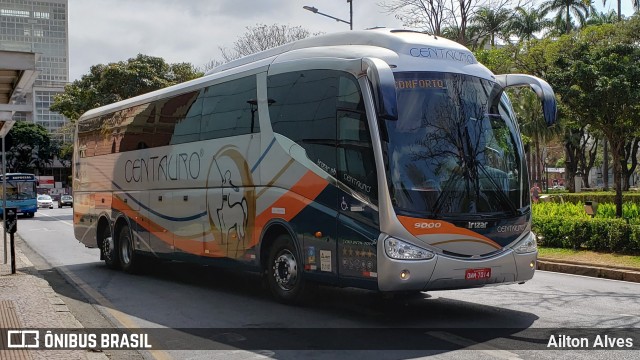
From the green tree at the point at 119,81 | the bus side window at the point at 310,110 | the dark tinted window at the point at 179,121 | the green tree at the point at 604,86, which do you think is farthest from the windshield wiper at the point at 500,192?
the green tree at the point at 119,81

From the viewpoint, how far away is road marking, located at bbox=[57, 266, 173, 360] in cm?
727

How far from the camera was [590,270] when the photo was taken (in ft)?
43.4

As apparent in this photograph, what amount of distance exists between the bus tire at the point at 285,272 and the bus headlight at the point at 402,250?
1.78 m

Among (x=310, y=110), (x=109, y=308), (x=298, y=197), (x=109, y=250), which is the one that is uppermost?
(x=310, y=110)

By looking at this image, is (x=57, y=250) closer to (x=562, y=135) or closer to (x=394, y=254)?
(x=394, y=254)

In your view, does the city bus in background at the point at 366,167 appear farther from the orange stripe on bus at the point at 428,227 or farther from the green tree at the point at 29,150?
the green tree at the point at 29,150

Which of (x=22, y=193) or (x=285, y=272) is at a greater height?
(x=22, y=193)

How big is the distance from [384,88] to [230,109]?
162 inches

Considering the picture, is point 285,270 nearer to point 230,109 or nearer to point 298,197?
point 298,197

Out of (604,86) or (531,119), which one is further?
(531,119)

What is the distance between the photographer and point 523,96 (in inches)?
1785

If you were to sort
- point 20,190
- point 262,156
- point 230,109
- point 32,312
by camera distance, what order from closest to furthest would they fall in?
point 32,312
point 262,156
point 230,109
point 20,190

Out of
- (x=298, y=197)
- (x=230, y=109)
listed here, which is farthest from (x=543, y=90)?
(x=230, y=109)

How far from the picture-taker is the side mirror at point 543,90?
8.89 m
